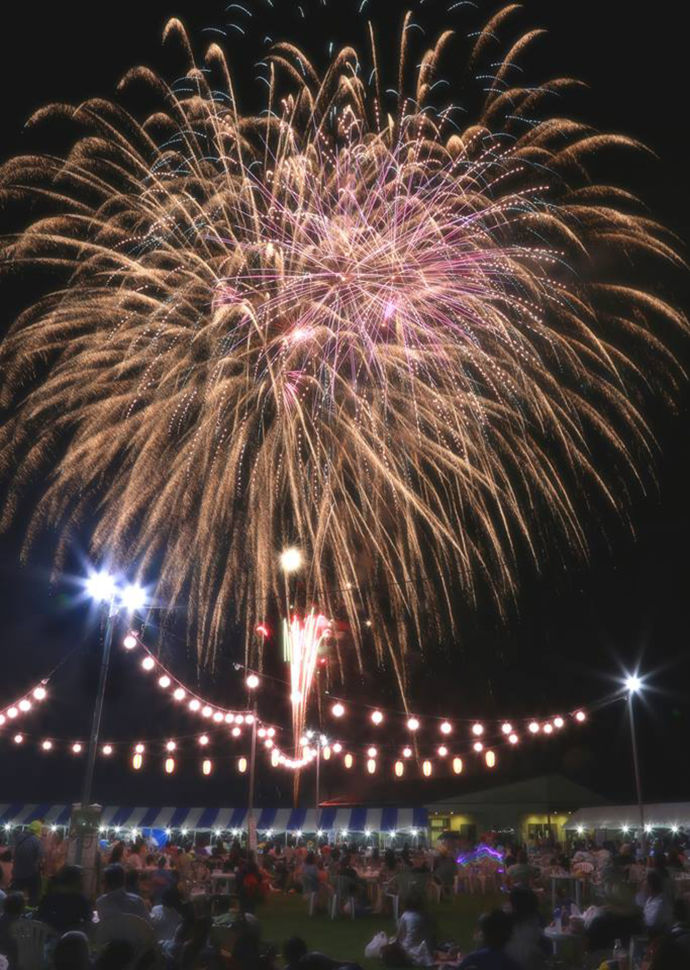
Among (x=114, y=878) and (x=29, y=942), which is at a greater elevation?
(x=114, y=878)

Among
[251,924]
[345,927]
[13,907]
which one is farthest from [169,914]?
[345,927]

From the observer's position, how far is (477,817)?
125ft

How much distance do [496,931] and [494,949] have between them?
0.10 metres

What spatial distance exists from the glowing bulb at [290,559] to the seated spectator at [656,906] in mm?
10534

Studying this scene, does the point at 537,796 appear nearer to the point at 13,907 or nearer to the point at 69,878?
the point at 69,878

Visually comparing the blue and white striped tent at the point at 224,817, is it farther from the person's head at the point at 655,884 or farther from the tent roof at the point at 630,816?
the person's head at the point at 655,884

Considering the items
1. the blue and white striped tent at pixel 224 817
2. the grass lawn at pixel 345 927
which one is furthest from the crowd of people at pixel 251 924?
the blue and white striped tent at pixel 224 817

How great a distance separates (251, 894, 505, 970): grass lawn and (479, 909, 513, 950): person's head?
575 cm

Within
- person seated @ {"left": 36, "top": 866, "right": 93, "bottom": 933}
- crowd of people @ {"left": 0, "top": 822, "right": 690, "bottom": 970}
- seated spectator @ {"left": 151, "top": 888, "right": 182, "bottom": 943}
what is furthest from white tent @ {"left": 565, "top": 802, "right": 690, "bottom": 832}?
person seated @ {"left": 36, "top": 866, "right": 93, "bottom": 933}

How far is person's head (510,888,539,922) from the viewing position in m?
6.95

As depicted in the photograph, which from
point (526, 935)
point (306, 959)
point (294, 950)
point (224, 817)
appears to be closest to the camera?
point (306, 959)

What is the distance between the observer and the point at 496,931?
19.7 ft

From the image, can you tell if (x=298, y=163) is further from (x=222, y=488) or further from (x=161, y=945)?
(x=161, y=945)

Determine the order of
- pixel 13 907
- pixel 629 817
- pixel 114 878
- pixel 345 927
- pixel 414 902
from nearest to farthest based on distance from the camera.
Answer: pixel 13 907, pixel 114 878, pixel 414 902, pixel 345 927, pixel 629 817
